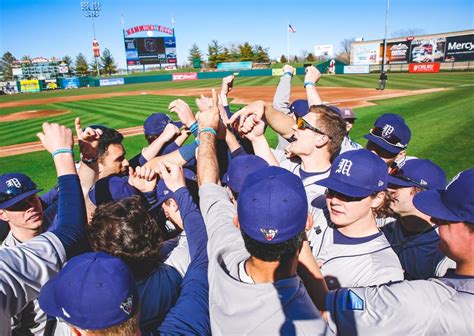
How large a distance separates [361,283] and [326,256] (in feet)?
1.05

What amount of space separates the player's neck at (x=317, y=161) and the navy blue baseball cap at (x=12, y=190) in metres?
2.60

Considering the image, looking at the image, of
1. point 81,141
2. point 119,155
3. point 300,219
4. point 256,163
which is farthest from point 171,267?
point 119,155

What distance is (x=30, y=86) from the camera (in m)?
50.2

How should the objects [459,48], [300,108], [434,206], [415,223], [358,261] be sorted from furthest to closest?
[459,48]
[300,108]
[415,223]
[358,261]
[434,206]

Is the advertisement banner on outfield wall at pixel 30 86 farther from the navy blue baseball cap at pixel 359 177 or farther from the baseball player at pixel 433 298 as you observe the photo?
the baseball player at pixel 433 298

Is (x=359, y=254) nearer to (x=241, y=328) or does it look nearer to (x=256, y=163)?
(x=256, y=163)

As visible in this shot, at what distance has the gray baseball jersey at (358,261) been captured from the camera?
2.05 m

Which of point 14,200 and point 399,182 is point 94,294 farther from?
point 399,182

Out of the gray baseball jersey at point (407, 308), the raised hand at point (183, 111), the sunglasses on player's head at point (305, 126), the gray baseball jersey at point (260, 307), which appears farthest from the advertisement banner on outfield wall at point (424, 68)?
the gray baseball jersey at point (260, 307)

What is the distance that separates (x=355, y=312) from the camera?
66.6 inches

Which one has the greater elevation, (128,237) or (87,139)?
(87,139)

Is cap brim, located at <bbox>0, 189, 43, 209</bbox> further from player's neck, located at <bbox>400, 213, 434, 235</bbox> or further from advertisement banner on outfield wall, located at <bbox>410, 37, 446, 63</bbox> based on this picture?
advertisement banner on outfield wall, located at <bbox>410, 37, 446, 63</bbox>

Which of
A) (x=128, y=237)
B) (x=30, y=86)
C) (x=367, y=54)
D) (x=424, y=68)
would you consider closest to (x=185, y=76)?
(x=30, y=86)

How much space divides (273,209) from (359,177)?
1.14m
